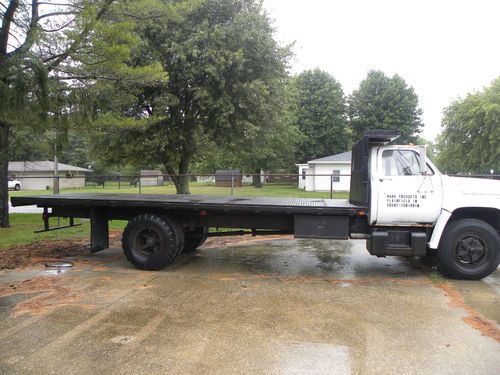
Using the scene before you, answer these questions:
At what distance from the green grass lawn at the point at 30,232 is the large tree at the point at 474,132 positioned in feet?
117

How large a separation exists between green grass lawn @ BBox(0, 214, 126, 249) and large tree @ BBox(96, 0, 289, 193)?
178 inches

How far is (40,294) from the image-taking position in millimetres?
6086

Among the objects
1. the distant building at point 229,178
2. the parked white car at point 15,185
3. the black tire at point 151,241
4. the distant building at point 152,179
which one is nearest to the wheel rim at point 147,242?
the black tire at point 151,241

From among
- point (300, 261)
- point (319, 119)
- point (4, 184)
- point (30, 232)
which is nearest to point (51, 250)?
point (30, 232)

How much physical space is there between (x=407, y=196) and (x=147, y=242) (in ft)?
15.1

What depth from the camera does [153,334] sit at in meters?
4.59

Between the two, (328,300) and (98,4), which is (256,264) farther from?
(98,4)

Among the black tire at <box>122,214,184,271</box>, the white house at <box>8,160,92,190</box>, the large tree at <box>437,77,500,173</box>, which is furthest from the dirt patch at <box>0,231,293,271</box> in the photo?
the white house at <box>8,160,92,190</box>

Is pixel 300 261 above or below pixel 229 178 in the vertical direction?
below

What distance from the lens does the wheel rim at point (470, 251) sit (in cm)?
678

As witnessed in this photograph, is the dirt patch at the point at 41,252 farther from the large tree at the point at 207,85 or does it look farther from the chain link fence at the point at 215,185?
the chain link fence at the point at 215,185

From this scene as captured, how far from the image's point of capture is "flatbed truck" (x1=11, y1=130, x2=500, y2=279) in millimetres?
6785

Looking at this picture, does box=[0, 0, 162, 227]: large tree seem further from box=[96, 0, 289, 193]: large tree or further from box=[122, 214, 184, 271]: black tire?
box=[96, 0, 289, 193]: large tree

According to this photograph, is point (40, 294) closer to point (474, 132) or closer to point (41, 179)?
point (474, 132)
